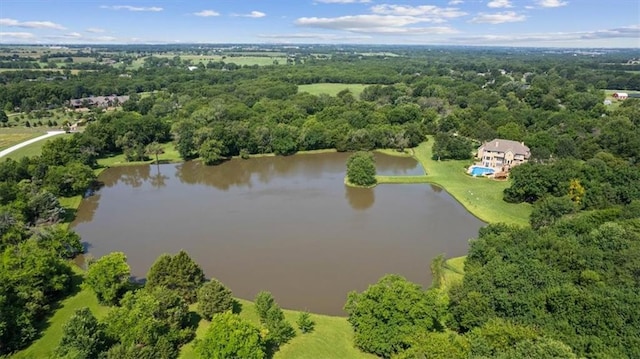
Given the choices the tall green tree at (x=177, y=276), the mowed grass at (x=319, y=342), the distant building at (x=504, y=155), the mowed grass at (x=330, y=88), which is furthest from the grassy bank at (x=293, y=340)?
the mowed grass at (x=330, y=88)

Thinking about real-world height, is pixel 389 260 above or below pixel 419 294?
below

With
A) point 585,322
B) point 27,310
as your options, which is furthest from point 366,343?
point 27,310

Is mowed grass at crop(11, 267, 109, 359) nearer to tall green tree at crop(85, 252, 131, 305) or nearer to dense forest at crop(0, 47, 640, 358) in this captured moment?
dense forest at crop(0, 47, 640, 358)

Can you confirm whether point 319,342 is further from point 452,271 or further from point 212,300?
point 452,271

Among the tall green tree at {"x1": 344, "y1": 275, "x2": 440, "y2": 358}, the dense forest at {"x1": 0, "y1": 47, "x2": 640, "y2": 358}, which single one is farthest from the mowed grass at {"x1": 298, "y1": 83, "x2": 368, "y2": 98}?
the tall green tree at {"x1": 344, "y1": 275, "x2": 440, "y2": 358}

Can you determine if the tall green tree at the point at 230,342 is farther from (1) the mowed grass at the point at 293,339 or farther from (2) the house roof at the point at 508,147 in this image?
(2) the house roof at the point at 508,147

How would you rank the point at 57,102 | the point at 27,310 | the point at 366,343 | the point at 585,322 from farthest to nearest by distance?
the point at 57,102, the point at 27,310, the point at 366,343, the point at 585,322

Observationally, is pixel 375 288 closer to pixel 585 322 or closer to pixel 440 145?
pixel 585 322
